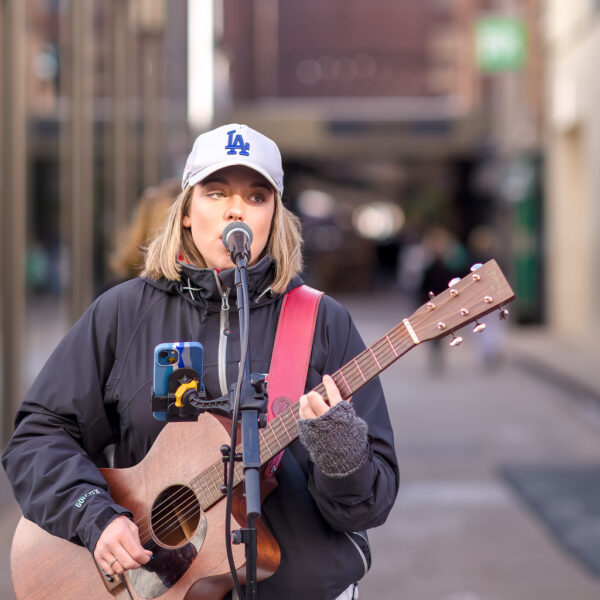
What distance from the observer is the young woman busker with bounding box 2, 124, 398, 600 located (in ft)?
8.04

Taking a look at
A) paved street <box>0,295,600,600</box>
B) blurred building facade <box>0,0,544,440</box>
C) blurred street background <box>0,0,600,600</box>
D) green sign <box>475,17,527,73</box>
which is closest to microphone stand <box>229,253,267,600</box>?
blurred street background <box>0,0,600,600</box>

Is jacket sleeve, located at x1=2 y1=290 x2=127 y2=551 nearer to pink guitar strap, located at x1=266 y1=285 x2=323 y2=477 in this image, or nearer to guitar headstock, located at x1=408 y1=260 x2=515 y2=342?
pink guitar strap, located at x1=266 y1=285 x2=323 y2=477

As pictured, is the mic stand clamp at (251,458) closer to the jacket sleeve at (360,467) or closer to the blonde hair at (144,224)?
the jacket sleeve at (360,467)

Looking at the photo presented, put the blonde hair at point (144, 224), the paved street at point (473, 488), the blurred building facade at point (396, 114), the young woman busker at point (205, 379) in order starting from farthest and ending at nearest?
1. the blurred building facade at point (396, 114)
2. the paved street at point (473, 488)
3. the blonde hair at point (144, 224)
4. the young woman busker at point (205, 379)

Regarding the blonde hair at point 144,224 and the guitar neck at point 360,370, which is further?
the blonde hair at point 144,224

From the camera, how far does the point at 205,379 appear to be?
2521 millimetres

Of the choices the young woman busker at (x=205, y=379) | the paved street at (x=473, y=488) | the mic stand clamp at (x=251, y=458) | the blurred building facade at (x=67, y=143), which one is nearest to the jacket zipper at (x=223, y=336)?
the young woman busker at (x=205, y=379)

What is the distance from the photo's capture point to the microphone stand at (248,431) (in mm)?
2215

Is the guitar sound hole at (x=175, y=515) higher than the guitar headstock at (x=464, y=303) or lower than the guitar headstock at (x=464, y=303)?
lower

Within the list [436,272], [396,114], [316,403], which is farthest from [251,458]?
[396,114]

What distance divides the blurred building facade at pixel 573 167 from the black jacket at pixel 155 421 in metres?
15.9

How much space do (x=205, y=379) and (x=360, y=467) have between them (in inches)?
17.7

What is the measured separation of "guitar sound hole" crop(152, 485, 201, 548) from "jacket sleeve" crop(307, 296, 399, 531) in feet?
0.96

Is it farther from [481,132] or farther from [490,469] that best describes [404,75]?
[490,469]
